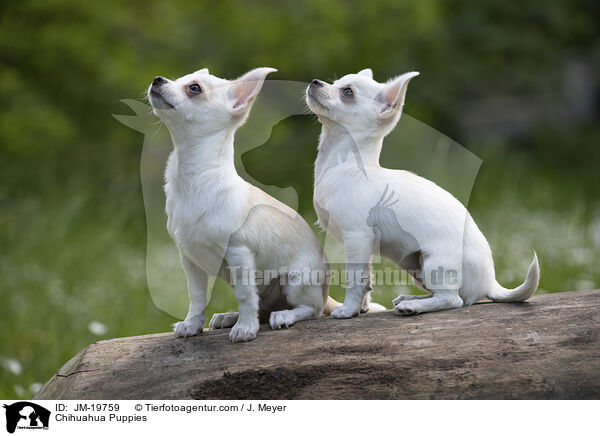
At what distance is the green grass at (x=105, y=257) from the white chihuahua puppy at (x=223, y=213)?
1.81 m

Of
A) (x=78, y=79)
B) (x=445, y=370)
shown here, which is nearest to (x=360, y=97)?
(x=445, y=370)

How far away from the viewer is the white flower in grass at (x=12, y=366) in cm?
462

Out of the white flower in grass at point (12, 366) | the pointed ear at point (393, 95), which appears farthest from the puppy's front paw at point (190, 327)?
the white flower in grass at point (12, 366)

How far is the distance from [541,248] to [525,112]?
8.39 metres

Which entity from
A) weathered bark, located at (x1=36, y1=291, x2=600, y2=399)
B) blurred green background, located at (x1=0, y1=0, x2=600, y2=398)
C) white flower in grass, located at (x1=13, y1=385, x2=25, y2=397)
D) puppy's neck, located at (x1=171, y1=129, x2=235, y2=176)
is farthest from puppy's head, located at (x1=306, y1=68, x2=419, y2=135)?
white flower in grass, located at (x1=13, y1=385, x2=25, y2=397)

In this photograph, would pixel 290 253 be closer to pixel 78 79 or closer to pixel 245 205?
pixel 245 205

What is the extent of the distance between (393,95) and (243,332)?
141cm

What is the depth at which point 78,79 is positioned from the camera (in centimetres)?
946

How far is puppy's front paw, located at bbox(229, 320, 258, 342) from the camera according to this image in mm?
3051

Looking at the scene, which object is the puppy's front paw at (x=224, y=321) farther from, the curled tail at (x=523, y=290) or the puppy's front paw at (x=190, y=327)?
the curled tail at (x=523, y=290)

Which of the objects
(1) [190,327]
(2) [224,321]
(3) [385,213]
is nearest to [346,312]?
(3) [385,213]

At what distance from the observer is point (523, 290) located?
321cm

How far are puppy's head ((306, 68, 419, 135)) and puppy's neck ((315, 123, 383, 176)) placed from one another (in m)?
0.04

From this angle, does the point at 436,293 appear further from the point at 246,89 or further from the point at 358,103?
the point at 246,89
